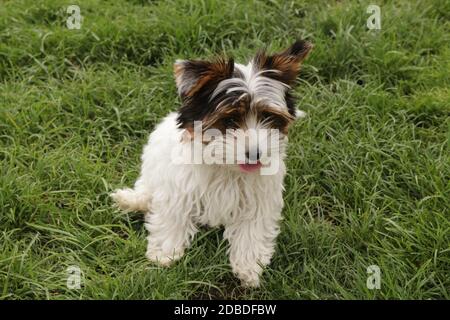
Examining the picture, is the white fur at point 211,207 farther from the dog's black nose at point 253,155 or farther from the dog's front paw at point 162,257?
the dog's black nose at point 253,155

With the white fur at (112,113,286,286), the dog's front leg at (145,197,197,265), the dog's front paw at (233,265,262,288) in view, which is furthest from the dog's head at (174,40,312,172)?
the dog's front paw at (233,265,262,288)

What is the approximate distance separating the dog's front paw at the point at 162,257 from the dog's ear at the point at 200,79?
0.91 m

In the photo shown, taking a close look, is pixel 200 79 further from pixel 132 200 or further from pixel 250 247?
pixel 132 200

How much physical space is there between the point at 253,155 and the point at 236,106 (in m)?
0.25

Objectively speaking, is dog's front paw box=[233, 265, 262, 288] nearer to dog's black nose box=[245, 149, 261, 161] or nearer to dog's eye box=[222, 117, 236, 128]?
dog's black nose box=[245, 149, 261, 161]

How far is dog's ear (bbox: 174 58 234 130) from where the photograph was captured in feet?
9.94

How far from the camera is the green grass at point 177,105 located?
11.8ft

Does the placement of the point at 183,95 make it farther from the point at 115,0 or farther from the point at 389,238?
the point at 115,0

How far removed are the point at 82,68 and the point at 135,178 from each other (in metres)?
1.27

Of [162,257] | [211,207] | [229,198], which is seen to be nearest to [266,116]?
[229,198]

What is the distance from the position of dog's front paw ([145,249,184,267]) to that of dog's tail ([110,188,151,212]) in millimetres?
340

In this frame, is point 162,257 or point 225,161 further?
point 162,257

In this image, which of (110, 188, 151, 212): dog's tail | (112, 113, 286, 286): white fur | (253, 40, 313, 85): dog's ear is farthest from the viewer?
(110, 188, 151, 212): dog's tail

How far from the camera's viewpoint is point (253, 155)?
3061 mm
